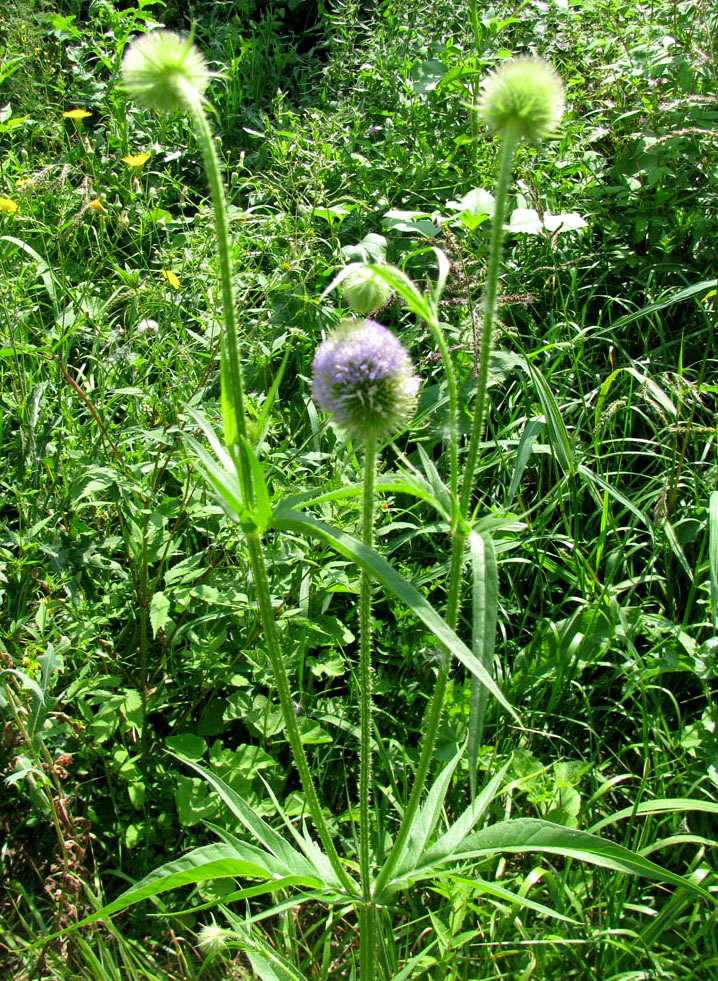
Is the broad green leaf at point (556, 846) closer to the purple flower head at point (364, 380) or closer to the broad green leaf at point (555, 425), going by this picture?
the purple flower head at point (364, 380)

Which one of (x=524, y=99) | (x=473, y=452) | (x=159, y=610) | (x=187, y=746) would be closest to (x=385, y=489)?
(x=473, y=452)

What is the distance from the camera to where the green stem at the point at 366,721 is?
137cm

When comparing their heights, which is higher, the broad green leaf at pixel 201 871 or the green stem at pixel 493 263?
the green stem at pixel 493 263

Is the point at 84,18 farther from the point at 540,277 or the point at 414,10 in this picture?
the point at 540,277

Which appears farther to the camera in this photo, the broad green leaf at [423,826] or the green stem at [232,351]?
the broad green leaf at [423,826]

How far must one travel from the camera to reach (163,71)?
112 centimetres

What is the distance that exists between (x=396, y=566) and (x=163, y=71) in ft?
5.74

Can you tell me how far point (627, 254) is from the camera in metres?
3.40

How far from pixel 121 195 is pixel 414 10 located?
2.14 meters

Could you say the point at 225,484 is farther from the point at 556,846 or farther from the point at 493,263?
the point at 556,846

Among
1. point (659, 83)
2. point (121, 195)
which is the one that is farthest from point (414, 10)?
point (121, 195)

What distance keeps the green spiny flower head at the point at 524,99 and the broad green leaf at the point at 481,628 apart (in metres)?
0.63

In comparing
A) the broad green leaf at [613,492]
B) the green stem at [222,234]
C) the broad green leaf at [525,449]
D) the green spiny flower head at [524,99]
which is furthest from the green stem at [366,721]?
the broad green leaf at [613,492]

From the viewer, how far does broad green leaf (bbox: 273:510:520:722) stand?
104 centimetres
